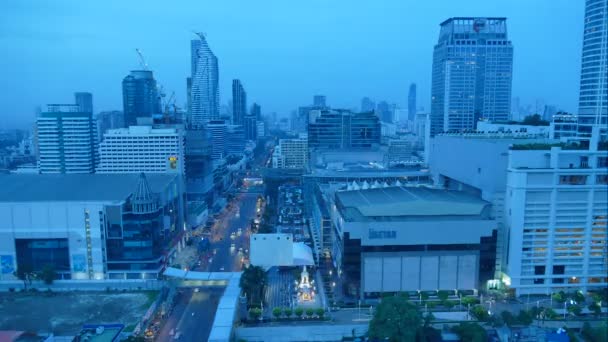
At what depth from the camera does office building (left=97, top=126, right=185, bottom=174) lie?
68.6ft

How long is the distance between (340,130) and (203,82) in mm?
26325

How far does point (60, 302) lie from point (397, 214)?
28.0 feet

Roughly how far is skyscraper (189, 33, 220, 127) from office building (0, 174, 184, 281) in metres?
32.5

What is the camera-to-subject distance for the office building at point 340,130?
86.1 ft

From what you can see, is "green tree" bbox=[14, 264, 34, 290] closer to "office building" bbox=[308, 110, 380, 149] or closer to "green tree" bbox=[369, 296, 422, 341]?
"green tree" bbox=[369, 296, 422, 341]

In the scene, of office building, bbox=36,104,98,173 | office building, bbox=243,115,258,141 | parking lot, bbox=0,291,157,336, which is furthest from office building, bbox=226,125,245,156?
parking lot, bbox=0,291,157,336

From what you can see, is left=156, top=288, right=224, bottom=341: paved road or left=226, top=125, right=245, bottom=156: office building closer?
left=156, top=288, right=224, bottom=341: paved road

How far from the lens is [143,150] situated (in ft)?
68.8

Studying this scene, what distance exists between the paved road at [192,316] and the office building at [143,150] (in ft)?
33.0

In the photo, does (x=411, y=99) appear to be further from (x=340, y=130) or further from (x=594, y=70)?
(x=594, y=70)

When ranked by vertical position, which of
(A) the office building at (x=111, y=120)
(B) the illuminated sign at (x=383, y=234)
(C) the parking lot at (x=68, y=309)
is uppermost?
(A) the office building at (x=111, y=120)

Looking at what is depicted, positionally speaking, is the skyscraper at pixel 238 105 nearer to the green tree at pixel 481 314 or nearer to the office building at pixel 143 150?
the office building at pixel 143 150

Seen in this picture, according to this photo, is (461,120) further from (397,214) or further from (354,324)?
(354,324)

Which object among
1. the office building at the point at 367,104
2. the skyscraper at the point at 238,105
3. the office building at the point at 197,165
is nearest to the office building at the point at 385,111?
the office building at the point at 367,104
